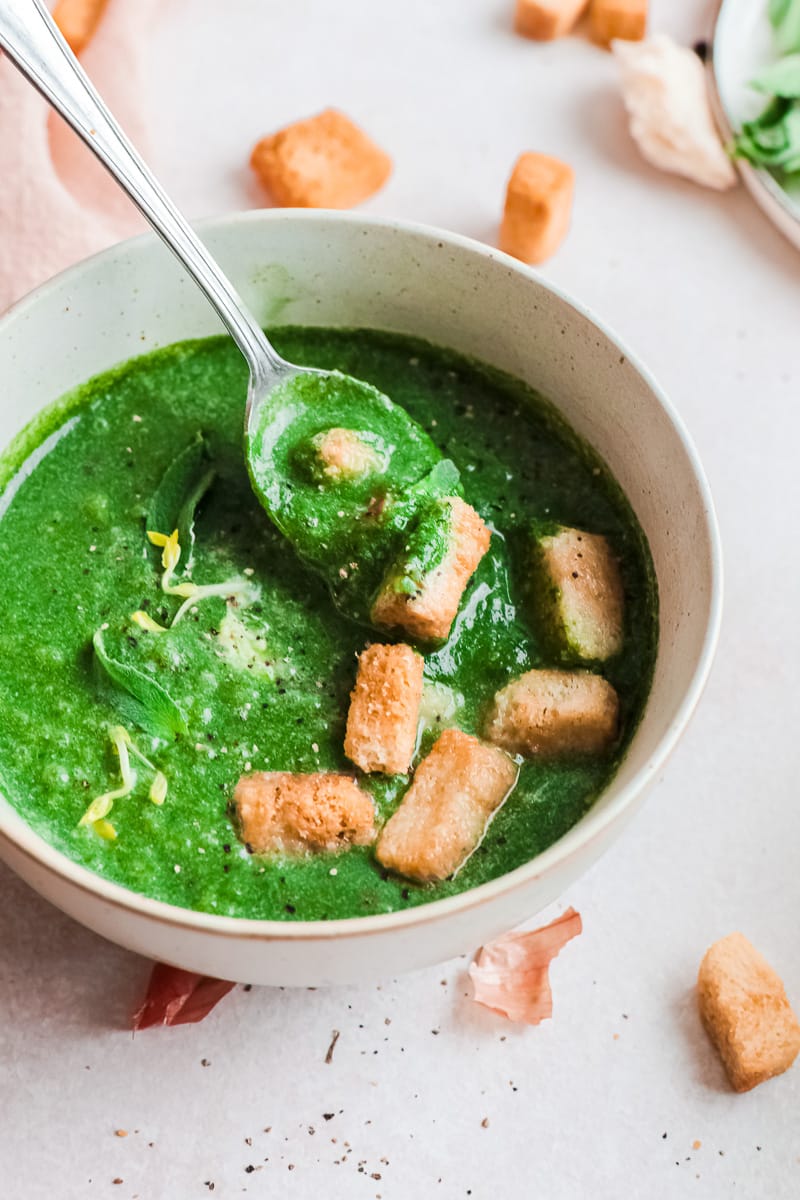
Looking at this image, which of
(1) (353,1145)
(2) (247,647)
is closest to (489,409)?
(2) (247,647)

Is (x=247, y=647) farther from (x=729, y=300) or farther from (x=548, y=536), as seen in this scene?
(x=729, y=300)

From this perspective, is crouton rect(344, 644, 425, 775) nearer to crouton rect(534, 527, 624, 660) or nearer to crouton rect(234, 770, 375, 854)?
crouton rect(234, 770, 375, 854)

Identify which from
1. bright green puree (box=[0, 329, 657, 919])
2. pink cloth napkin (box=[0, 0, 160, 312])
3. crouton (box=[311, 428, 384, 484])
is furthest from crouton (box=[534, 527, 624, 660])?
pink cloth napkin (box=[0, 0, 160, 312])

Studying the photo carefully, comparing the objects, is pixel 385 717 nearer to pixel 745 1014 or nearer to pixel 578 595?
pixel 578 595

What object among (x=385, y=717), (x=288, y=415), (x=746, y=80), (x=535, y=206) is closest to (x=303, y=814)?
(x=385, y=717)

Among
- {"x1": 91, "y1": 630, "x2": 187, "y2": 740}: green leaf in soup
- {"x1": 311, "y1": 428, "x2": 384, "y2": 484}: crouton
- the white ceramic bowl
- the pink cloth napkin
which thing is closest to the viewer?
the white ceramic bowl

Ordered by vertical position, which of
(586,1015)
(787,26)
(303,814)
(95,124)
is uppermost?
(787,26)

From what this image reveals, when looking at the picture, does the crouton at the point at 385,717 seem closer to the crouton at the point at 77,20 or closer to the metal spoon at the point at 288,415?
the metal spoon at the point at 288,415
